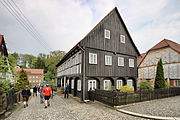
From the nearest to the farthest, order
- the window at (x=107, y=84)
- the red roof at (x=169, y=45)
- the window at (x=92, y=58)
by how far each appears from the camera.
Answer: the window at (x=92, y=58), the window at (x=107, y=84), the red roof at (x=169, y=45)

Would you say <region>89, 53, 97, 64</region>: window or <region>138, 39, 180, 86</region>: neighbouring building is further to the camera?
<region>138, 39, 180, 86</region>: neighbouring building

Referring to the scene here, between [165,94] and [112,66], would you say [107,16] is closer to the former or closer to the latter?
[112,66]

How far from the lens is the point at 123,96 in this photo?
9.23 meters

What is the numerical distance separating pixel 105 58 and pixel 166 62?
15456 mm

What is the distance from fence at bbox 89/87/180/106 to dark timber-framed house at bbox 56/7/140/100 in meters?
1.89

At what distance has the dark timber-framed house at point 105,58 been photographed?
12.5m

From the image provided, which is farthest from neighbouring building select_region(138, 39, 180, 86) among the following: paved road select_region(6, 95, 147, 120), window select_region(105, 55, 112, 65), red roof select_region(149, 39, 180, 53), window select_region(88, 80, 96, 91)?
paved road select_region(6, 95, 147, 120)

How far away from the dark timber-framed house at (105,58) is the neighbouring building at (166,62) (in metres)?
4.69

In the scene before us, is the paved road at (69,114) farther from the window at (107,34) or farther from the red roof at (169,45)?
the red roof at (169,45)

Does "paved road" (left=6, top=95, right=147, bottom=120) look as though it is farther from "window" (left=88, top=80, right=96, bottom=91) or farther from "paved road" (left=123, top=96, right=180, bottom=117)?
"window" (left=88, top=80, right=96, bottom=91)

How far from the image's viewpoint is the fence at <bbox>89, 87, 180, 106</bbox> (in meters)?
9.00

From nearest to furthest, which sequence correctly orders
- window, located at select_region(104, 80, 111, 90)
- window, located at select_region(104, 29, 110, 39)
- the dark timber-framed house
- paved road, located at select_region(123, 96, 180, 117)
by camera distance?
paved road, located at select_region(123, 96, 180, 117)
the dark timber-framed house
window, located at select_region(104, 80, 111, 90)
window, located at select_region(104, 29, 110, 39)

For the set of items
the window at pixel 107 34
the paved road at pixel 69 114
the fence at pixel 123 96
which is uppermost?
the window at pixel 107 34

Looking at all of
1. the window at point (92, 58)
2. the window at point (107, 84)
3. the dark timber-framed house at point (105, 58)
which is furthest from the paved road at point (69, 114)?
the window at point (92, 58)
